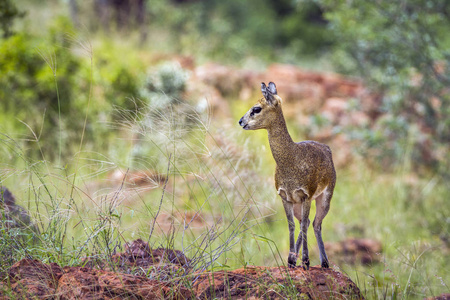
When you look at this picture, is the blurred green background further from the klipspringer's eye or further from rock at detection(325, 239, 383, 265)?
the klipspringer's eye

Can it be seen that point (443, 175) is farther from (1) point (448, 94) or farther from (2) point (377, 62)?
(2) point (377, 62)

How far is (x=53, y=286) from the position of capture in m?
2.92

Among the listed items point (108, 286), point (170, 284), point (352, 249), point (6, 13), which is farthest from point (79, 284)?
point (6, 13)

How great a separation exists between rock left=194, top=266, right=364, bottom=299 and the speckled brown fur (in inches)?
4.4

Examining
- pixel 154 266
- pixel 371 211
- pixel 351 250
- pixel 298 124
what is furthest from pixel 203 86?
pixel 154 266

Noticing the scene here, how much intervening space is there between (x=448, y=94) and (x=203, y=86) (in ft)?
16.9

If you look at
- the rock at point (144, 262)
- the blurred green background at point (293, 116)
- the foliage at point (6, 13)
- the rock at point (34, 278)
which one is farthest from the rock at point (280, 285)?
the foliage at point (6, 13)

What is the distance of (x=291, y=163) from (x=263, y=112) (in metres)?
0.32

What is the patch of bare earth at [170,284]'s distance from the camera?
287 cm

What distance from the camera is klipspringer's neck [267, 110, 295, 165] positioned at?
2852 mm

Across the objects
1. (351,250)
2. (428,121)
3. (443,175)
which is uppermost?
(428,121)

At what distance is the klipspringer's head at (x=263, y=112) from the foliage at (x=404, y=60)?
623cm

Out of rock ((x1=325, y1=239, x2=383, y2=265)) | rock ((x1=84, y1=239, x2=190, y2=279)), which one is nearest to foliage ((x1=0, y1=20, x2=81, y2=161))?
rock ((x1=325, y1=239, x2=383, y2=265))

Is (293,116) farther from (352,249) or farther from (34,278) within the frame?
(34,278)
